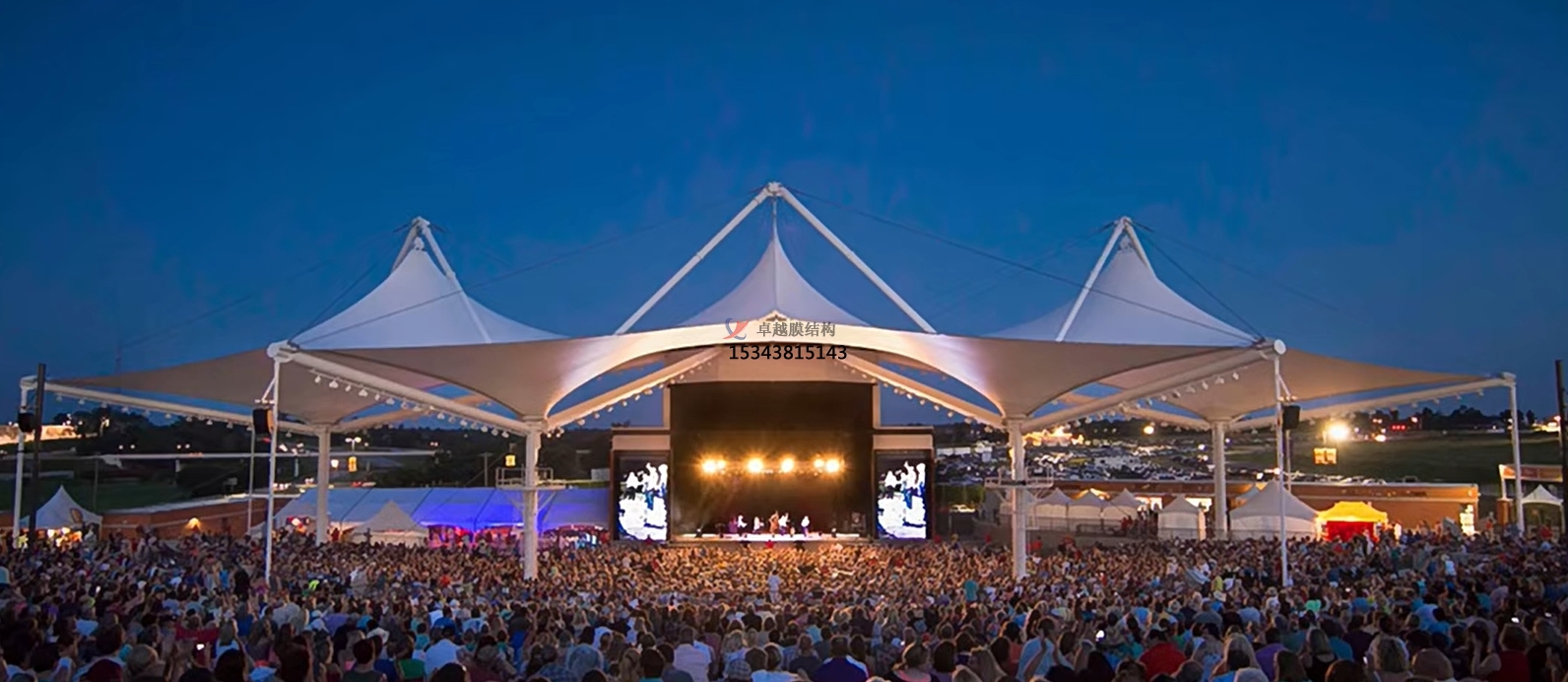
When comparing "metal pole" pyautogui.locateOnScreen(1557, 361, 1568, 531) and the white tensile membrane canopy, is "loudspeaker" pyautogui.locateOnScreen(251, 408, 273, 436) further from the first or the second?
"metal pole" pyautogui.locateOnScreen(1557, 361, 1568, 531)

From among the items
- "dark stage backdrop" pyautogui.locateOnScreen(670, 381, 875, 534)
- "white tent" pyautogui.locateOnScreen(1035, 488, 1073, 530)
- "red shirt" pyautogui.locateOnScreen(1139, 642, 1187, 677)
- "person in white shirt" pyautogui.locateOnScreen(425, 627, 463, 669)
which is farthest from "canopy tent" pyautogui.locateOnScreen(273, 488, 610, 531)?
"red shirt" pyautogui.locateOnScreen(1139, 642, 1187, 677)

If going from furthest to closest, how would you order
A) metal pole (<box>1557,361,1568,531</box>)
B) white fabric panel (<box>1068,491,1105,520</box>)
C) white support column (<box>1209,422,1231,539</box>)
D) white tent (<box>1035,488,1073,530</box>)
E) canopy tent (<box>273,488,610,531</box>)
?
white tent (<box>1035,488,1073,530</box>), canopy tent (<box>273,488,610,531</box>), white fabric panel (<box>1068,491,1105,520</box>), white support column (<box>1209,422,1231,539</box>), metal pole (<box>1557,361,1568,531</box>)

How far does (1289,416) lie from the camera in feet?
47.1

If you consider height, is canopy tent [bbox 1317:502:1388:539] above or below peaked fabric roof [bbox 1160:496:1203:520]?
below

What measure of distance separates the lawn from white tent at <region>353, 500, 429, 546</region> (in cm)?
4518

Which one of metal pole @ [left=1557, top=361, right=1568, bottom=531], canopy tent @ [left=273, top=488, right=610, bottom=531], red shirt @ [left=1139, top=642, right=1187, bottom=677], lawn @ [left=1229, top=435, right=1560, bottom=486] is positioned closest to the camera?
red shirt @ [left=1139, top=642, right=1187, bottom=677]

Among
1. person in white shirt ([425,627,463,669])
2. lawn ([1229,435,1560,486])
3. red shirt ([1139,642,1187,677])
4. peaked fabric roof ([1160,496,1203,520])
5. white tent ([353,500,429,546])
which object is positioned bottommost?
white tent ([353,500,429,546])

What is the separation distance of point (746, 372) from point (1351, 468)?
137 feet

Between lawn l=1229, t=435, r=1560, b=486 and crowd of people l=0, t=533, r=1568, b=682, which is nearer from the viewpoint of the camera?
crowd of people l=0, t=533, r=1568, b=682

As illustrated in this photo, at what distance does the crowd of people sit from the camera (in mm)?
5277

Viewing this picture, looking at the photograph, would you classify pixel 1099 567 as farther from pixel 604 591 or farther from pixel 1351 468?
pixel 1351 468

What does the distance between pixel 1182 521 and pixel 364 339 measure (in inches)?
775

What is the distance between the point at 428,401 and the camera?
712 inches

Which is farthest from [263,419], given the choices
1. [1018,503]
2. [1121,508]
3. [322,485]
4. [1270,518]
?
[1121,508]
